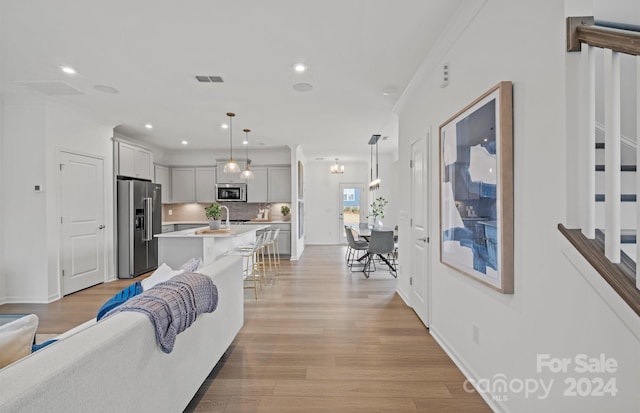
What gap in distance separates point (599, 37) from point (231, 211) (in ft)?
25.8

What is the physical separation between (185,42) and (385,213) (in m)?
7.39

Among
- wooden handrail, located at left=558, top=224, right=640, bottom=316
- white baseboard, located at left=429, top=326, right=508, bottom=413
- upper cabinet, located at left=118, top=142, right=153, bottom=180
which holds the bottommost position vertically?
white baseboard, located at left=429, top=326, right=508, bottom=413

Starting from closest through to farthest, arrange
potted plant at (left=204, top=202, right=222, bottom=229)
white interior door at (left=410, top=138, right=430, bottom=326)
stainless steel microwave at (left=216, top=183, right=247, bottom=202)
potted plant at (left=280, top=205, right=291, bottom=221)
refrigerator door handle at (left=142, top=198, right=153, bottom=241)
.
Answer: white interior door at (left=410, top=138, right=430, bottom=326) < potted plant at (left=204, top=202, right=222, bottom=229) < refrigerator door handle at (left=142, top=198, right=153, bottom=241) < stainless steel microwave at (left=216, top=183, right=247, bottom=202) < potted plant at (left=280, top=205, right=291, bottom=221)

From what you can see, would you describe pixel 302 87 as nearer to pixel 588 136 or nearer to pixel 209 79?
pixel 209 79

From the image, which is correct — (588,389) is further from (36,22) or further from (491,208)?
(36,22)

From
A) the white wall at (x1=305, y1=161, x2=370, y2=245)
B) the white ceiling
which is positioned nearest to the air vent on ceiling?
the white ceiling

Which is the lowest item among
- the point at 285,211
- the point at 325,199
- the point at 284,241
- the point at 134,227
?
the point at 284,241

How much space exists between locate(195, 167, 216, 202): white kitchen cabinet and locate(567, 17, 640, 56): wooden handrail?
7.48 metres

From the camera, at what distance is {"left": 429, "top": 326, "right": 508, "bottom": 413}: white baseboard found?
1897 millimetres

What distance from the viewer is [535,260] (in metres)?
1.55

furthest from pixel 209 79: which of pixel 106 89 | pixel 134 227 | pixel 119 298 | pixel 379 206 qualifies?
pixel 379 206

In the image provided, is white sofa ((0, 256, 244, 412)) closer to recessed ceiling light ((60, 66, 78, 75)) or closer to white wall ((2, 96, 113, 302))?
recessed ceiling light ((60, 66, 78, 75))

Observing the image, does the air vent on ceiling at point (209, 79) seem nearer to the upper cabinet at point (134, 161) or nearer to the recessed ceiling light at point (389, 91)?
the recessed ceiling light at point (389, 91)

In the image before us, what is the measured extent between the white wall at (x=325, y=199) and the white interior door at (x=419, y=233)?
6146 millimetres
